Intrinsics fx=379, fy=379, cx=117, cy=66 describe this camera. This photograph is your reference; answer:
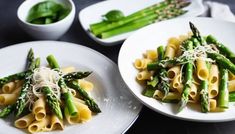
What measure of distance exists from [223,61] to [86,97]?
506mm

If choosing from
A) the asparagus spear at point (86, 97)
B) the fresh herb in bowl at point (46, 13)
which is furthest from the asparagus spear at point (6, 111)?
the fresh herb in bowl at point (46, 13)

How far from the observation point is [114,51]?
163 centimetres

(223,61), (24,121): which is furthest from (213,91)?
(24,121)

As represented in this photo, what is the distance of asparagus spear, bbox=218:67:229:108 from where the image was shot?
4.04 feet

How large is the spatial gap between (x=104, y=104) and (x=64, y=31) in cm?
47

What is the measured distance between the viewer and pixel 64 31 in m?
1.63

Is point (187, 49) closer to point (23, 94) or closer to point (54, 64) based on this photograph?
point (54, 64)

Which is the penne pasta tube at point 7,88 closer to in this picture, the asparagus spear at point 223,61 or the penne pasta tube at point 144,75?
the penne pasta tube at point 144,75

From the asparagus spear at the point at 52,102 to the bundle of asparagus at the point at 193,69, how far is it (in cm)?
29

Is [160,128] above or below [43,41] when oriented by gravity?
below

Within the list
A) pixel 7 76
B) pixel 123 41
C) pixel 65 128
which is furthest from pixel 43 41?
pixel 65 128

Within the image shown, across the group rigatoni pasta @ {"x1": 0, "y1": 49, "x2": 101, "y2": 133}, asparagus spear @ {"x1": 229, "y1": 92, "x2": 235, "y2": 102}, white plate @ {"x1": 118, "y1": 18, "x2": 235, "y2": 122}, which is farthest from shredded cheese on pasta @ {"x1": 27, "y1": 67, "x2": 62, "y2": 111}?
asparagus spear @ {"x1": 229, "y1": 92, "x2": 235, "y2": 102}

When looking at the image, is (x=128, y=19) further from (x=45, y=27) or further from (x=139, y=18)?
(x=45, y=27)

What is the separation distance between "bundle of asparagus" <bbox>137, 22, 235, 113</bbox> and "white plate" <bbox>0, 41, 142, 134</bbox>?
0.33ft
